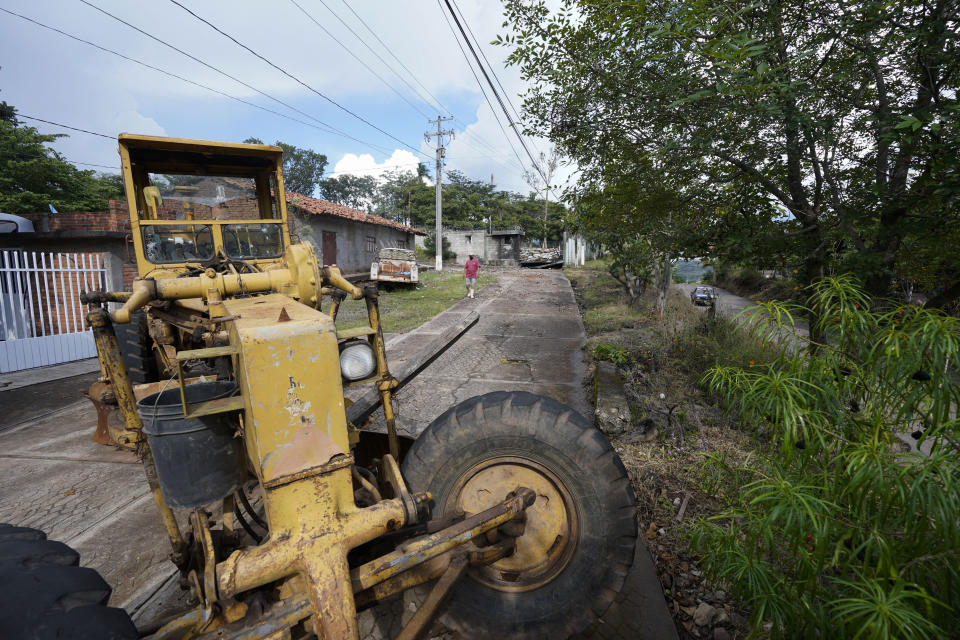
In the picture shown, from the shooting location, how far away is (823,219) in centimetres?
397

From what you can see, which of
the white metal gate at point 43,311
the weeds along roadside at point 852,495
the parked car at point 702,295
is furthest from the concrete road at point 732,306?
the white metal gate at point 43,311

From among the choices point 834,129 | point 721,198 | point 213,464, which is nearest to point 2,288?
point 213,464

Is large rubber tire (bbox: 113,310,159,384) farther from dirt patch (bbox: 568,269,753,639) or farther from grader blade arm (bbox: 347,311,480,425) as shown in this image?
dirt patch (bbox: 568,269,753,639)

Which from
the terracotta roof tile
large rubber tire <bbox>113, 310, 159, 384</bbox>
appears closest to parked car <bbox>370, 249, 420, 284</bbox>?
the terracotta roof tile

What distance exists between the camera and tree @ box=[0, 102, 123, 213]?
1878 cm

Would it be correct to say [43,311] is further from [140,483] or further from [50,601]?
[50,601]

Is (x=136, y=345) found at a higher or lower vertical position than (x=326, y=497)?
higher

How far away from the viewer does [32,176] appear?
19.5 m

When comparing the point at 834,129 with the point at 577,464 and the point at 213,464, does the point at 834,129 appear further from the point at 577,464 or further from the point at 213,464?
the point at 213,464

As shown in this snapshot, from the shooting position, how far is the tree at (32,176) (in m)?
18.8

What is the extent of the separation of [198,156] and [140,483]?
285 cm

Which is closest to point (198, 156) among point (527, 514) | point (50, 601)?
point (50, 601)

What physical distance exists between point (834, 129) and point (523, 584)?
4028mm

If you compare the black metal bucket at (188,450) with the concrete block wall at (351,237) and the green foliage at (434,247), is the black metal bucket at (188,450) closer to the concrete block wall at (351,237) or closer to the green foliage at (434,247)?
the concrete block wall at (351,237)
